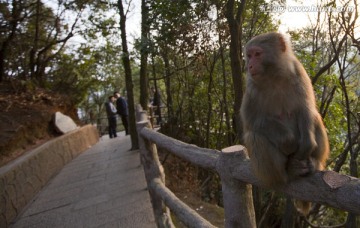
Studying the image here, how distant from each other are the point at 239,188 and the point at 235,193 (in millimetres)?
41

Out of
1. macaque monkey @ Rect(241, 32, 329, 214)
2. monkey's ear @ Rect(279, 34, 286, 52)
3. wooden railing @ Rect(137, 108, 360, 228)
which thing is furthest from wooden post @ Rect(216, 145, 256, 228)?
monkey's ear @ Rect(279, 34, 286, 52)

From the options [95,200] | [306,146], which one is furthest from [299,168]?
[95,200]

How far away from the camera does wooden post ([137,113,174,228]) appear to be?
434 centimetres

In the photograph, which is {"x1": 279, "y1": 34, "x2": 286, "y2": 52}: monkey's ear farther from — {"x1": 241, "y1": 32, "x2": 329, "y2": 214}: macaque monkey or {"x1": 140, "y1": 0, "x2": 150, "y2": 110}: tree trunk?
{"x1": 140, "y1": 0, "x2": 150, "y2": 110}: tree trunk

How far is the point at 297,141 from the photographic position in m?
2.15

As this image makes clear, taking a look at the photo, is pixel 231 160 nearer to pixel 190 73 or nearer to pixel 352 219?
pixel 352 219

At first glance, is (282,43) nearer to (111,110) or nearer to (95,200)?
(95,200)

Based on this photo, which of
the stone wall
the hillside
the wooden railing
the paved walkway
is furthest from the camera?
the hillside

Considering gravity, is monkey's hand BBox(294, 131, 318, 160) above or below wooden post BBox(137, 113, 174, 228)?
above

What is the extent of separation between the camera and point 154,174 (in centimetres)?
483

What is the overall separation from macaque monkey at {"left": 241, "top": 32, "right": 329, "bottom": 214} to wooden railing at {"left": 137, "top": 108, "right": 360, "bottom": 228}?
0.10 meters

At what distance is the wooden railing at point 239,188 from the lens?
1494 millimetres

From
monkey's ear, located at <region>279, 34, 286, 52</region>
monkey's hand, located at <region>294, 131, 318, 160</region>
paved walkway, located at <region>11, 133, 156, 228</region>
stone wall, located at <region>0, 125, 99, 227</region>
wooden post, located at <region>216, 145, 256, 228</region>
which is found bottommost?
paved walkway, located at <region>11, 133, 156, 228</region>

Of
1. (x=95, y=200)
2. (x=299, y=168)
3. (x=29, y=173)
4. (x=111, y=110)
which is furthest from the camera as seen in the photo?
(x=111, y=110)
